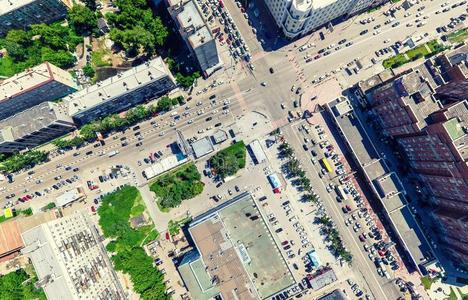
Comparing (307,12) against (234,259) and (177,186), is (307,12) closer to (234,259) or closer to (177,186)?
(177,186)

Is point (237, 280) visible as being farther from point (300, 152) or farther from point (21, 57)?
point (21, 57)

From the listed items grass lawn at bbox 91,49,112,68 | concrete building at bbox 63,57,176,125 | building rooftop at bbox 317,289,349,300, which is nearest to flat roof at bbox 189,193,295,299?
building rooftop at bbox 317,289,349,300

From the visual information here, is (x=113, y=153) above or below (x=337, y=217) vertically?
above

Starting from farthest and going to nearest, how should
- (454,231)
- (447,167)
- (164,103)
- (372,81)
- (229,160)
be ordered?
(164,103) → (229,160) → (372,81) → (454,231) → (447,167)

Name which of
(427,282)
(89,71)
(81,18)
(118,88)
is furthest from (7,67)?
(427,282)

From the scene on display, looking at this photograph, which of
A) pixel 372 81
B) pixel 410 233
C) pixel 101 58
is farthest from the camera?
pixel 101 58

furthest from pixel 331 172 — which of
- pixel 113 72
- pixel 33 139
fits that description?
pixel 33 139

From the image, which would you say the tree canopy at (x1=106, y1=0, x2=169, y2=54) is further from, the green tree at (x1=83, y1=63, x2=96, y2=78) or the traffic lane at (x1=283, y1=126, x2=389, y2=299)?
the traffic lane at (x1=283, y1=126, x2=389, y2=299)

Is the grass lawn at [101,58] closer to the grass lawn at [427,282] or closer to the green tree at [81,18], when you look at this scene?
the green tree at [81,18]
